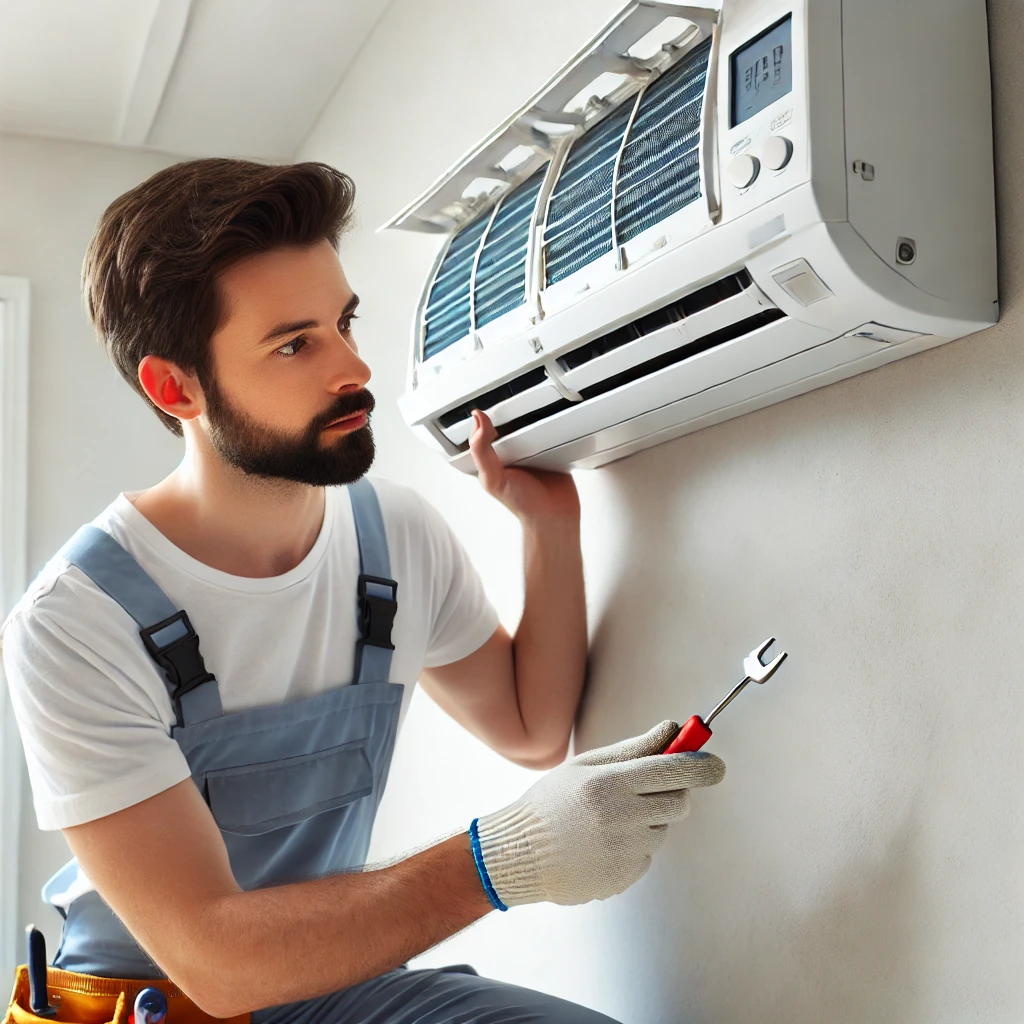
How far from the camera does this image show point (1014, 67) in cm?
88

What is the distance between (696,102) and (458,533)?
0.95 metres

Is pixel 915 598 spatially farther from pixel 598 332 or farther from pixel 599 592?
pixel 599 592

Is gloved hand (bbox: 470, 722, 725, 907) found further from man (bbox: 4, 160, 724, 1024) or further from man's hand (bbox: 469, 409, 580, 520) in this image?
man's hand (bbox: 469, 409, 580, 520)

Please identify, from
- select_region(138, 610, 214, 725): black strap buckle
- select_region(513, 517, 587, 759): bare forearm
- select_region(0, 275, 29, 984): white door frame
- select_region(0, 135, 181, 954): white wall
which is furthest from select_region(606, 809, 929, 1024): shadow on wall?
select_region(0, 135, 181, 954): white wall

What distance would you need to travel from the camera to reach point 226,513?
143 centimetres

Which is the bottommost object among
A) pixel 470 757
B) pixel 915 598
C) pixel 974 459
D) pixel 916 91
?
pixel 470 757

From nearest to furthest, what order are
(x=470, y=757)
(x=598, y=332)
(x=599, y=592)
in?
1. (x=598, y=332)
2. (x=599, y=592)
3. (x=470, y=757)

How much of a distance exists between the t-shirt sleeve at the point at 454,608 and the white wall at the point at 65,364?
1.44m

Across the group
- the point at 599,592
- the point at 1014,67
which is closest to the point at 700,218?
the point at 1014,67

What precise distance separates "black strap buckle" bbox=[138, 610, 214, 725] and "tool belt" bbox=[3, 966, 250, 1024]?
34cm

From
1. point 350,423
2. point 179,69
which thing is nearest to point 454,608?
point 350,423

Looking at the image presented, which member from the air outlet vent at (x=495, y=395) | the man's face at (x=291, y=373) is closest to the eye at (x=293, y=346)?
the man's face at (x=291, y=373)

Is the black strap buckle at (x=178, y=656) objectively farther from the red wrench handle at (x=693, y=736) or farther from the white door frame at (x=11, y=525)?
the white door frame at (x=11, y=525)

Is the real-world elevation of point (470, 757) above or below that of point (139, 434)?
below
